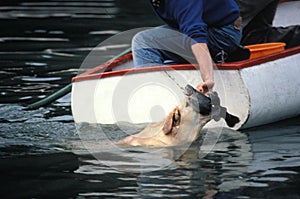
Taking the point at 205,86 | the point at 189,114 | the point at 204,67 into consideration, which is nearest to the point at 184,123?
the point at 189,114

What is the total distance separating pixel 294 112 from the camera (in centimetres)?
721

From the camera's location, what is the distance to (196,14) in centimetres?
606

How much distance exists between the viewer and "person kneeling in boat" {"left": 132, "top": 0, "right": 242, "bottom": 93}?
5.98 metres

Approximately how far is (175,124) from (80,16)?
8.82m

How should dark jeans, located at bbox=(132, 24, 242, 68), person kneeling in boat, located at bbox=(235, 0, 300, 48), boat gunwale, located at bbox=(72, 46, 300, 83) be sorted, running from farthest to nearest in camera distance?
person kneeling in boat, located at bbox=(235, 0, 300, 48) < dark jeans, located at bbox=(132, 24, 242, 68) < boat gunwale, located at bbox=(72, 46, 300, 83)

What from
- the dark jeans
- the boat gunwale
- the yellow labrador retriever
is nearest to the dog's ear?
the yellow labrador retriever

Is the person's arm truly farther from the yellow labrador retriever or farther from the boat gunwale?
the boat gunwale

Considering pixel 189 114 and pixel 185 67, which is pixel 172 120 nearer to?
pixel 189 114

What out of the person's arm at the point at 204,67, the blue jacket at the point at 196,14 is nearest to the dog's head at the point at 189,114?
the person's arm at the point at 204,67

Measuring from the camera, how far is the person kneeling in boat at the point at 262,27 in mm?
7970

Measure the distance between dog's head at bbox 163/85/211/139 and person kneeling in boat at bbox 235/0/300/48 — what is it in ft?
7.60

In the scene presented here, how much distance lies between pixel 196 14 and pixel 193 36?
0.18 metres

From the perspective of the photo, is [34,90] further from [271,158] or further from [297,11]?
[271,158]

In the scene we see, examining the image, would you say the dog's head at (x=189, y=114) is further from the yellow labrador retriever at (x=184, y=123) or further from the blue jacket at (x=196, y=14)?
the blue jacket at (x=196, y=14)
